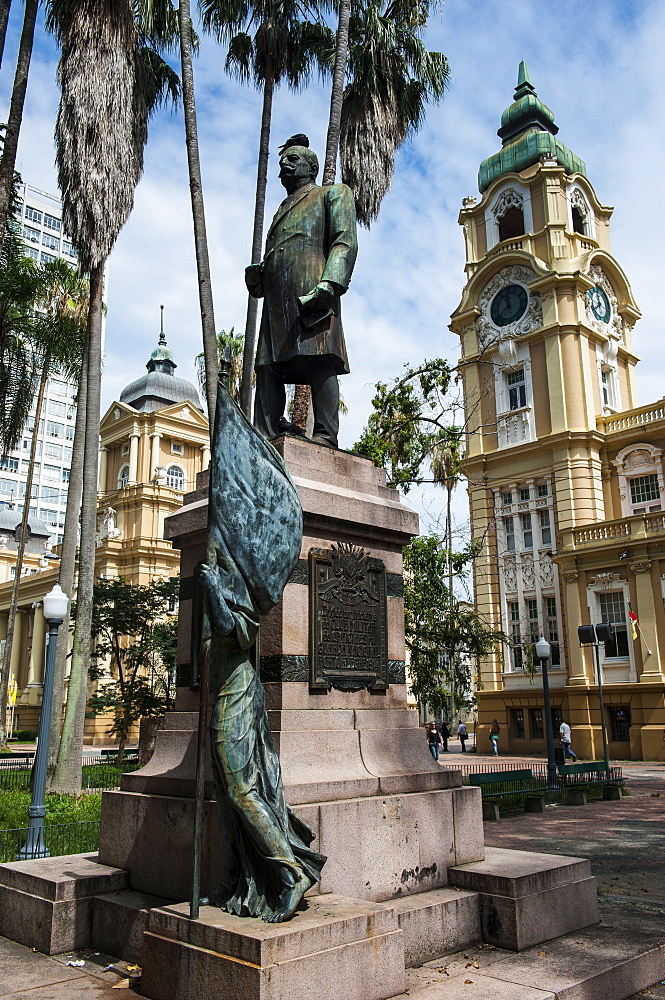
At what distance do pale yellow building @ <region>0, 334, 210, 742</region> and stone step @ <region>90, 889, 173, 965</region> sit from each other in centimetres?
3920

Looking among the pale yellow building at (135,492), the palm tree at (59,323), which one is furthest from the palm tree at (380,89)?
the pale yellow building at (135,492)

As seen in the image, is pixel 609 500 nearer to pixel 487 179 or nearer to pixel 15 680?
pixel 487 179

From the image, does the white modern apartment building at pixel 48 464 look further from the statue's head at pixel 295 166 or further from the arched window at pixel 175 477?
the statue's head at pixel 295 166

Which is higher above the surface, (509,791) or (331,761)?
(331,761)

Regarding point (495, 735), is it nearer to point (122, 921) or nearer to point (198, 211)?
point (198, 211)

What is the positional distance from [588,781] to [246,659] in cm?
1781

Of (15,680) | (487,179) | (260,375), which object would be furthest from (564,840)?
(15,680)

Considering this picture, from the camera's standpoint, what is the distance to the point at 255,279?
711 centimetres

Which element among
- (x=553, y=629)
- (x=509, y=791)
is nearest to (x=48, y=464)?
(x=553, y=629)

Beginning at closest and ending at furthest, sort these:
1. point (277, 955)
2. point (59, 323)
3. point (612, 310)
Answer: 1. point (277, 955)
2. point (59, 323)
3. point (612, 310)

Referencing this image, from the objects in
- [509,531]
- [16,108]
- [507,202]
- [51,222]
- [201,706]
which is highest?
[51,222]

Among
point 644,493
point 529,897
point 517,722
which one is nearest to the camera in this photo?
point 529,897

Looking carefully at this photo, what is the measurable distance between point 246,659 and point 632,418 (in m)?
32.5

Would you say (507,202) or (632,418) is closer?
(632,418)
